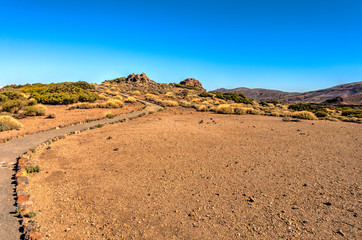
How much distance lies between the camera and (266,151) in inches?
315

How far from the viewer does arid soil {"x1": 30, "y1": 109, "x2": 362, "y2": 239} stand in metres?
3.71

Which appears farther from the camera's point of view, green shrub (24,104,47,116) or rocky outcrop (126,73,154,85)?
rocky outcrop (126,73,154,85)

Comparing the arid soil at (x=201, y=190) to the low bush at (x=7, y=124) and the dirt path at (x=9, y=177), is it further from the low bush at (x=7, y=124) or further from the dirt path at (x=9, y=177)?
the low bush at (x=7, y=124)

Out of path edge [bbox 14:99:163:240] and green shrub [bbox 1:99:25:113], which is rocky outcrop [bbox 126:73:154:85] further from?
path edge [bbox 14:99:163:240]

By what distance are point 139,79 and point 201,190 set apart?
64040 millimetres

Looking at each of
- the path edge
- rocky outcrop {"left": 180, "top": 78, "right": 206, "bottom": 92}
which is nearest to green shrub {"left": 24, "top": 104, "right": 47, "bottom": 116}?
the path edge

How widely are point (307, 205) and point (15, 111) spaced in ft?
72.5

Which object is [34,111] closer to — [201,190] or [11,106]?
[11,106]

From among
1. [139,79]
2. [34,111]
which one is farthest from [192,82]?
[34,111]

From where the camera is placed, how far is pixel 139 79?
65188 mm

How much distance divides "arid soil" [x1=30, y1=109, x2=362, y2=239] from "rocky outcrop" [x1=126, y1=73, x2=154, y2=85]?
2252 inches

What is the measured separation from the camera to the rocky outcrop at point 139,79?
2526 inches

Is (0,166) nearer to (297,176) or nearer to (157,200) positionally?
(157,200)

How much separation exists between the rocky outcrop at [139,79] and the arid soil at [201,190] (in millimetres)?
57199
